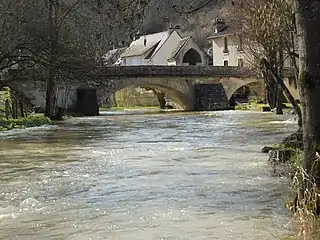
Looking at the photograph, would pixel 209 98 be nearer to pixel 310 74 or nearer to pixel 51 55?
pixel 51 55

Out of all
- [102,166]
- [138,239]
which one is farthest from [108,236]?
[102,166]

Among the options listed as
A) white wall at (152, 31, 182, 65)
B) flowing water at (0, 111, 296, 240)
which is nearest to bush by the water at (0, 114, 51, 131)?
flowing water at (0, 111, 296, 240)

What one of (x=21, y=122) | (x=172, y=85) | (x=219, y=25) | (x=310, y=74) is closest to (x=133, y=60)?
(x=219, y=25)

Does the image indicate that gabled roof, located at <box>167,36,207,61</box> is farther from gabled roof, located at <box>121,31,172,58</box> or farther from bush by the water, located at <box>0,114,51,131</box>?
bush by the water, located at <box>0,114,51,131</box>

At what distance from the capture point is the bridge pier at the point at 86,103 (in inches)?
1876

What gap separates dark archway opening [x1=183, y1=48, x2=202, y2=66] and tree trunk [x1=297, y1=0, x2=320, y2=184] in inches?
2666

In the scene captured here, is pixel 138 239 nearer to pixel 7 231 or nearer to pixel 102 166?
pixel 7 231

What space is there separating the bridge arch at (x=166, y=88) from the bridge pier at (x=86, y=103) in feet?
5.75

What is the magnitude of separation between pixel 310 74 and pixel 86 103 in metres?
41.8

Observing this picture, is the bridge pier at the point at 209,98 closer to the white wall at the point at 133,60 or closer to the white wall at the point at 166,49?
the white wall at the point at 166,49

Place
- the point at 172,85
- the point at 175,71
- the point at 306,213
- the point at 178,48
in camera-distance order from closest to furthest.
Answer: the point at 306,213 < the point at 175,71 < the point at 172,85 < the point at 178,48

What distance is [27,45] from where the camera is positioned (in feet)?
91.9

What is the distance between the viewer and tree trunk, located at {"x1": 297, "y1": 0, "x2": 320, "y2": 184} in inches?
260

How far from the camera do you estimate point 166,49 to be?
259 ft
